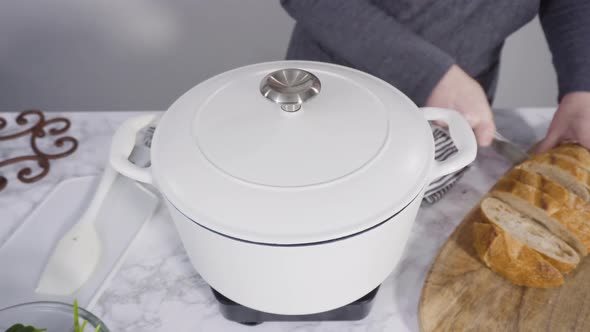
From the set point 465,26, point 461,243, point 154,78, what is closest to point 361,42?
point 465,26

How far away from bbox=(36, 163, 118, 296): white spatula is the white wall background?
1.18m

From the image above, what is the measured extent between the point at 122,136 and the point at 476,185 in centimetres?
57

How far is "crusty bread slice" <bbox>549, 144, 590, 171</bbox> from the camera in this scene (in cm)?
76

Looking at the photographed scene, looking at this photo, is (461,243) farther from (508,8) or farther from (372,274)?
(508,8)

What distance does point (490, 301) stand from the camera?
63cm

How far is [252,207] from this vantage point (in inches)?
17.1

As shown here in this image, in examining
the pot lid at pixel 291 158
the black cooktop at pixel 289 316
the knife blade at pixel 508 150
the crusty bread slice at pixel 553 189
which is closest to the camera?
the pot lid at pixel 291 158

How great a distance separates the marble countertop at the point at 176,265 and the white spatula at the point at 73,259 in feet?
0.13

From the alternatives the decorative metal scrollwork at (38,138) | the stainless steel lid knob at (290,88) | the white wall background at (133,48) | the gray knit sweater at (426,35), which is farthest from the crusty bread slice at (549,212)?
the white wall background at (133,48)

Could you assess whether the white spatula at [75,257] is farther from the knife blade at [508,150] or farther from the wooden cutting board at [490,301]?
the knife blade at [508,150]

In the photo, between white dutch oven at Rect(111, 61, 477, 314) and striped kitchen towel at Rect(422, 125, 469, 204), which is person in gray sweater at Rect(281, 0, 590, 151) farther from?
white dutch oven at Rect(111, 61, 477, 314)

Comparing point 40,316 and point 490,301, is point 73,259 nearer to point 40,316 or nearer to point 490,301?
point 40,316

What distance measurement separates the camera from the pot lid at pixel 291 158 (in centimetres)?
43

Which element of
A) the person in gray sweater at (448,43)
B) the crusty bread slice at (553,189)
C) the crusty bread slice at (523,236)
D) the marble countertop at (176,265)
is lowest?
the marble countertop at (176,265)
